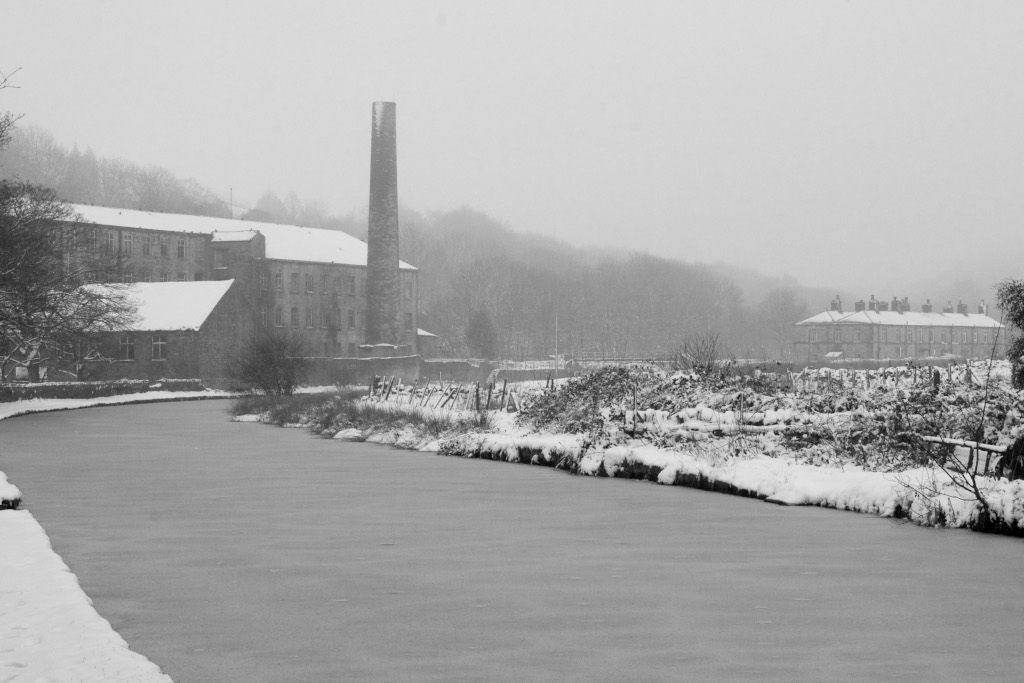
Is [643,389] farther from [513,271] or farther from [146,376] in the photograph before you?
[513,271]

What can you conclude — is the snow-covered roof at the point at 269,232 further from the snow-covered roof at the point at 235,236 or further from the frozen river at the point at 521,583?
the frozen river at the point at 521,583

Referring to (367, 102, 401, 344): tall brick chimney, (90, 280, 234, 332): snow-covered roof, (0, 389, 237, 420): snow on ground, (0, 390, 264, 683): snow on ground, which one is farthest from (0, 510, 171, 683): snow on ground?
(90, 280, 234, 332): snow-covered roof

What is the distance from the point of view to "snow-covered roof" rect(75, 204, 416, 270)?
300ft

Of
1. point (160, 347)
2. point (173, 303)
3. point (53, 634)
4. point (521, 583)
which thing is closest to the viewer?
point (53, 634)

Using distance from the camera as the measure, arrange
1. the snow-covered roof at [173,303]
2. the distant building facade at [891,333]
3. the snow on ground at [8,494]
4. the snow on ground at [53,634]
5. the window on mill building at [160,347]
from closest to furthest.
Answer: the snow on ground at [53,634] → the snow on ground at [8,494] → the window on mill building at [160,347] → the snow-covered roof at [173,303] → the distant building facade at [891,333]

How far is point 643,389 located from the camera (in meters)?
26.8

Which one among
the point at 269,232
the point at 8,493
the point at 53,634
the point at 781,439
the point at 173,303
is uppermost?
the point at 269,232

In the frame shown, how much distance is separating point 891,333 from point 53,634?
12496 cm

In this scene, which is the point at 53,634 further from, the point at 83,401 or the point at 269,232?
the point at 269,232

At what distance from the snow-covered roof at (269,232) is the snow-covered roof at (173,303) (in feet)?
41.8

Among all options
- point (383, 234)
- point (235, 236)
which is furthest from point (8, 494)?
point (235, 236)

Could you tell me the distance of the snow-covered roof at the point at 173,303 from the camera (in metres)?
72.4

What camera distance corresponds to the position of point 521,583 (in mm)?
10820

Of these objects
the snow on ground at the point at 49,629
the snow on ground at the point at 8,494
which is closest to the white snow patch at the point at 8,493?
the snow on ground at the point at 8,494
